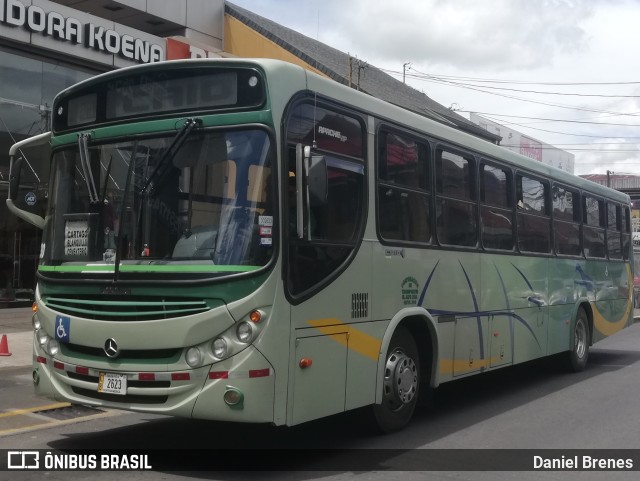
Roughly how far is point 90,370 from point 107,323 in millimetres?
443

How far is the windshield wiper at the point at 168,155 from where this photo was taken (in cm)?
589

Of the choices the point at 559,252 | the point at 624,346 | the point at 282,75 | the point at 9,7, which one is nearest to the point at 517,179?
the point at 559,252

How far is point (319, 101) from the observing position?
638 centimetres

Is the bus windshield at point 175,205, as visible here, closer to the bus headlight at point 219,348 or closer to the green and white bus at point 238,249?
the green and white bus at point 238,249

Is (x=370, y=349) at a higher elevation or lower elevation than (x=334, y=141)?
lower

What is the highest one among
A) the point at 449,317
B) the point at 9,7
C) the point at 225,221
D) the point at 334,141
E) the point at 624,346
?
the point at 9,7

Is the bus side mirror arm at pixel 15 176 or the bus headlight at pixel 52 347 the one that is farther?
the bus side mirror arm at pixel 15 176

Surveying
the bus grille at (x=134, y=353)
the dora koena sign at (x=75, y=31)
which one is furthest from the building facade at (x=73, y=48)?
the bus grille at (x=134, y=353)

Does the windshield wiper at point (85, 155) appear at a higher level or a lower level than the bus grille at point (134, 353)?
higher

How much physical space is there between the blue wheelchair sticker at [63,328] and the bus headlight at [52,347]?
101mm

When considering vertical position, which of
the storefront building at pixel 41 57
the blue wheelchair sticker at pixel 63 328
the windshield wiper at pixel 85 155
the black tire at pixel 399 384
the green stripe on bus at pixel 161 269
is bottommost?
the black tire at pixel 399 384

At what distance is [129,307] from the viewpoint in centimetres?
584

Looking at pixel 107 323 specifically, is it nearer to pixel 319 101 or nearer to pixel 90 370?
pixel 90 370

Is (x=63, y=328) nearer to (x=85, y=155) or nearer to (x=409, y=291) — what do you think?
(x=85, y=155)
